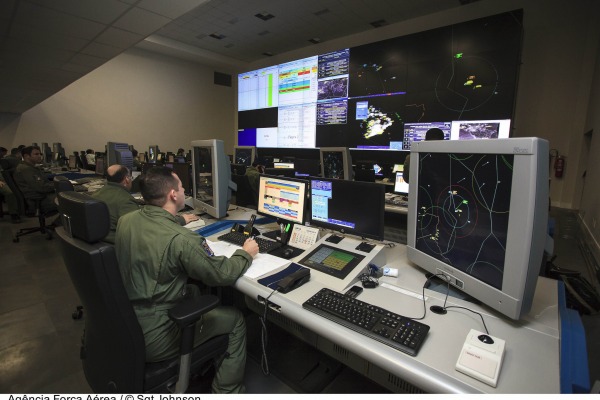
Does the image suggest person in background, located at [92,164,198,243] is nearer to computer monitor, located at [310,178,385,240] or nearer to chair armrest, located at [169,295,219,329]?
computer monitor, located at [310,178,385,240]

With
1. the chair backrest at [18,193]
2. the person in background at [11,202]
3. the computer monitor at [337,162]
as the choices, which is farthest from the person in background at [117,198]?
the person in background at [11,202]

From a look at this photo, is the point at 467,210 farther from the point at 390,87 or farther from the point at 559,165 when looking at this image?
the point at 559,165

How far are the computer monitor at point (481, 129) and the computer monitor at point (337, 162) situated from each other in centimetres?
225

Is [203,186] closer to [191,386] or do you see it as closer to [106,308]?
[191,386]

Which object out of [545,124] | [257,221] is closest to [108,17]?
[257,221]

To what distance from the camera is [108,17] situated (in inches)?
102

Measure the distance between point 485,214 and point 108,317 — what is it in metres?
1.34

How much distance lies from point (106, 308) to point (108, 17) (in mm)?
2657

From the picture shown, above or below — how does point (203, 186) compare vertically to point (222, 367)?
above

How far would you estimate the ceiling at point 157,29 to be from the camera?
2.49m

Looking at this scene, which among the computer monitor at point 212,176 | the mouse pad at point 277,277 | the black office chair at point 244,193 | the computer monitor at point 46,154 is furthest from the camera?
the computer monitor at point 46,154

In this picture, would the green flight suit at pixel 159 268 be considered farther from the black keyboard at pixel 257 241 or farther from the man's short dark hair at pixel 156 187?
the black keyboard at pixel 257 241

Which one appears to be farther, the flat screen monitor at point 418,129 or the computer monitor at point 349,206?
the flat screen monitor at point 418,129

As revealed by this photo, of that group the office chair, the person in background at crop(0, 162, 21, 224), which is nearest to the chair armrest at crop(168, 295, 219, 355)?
the office chair
